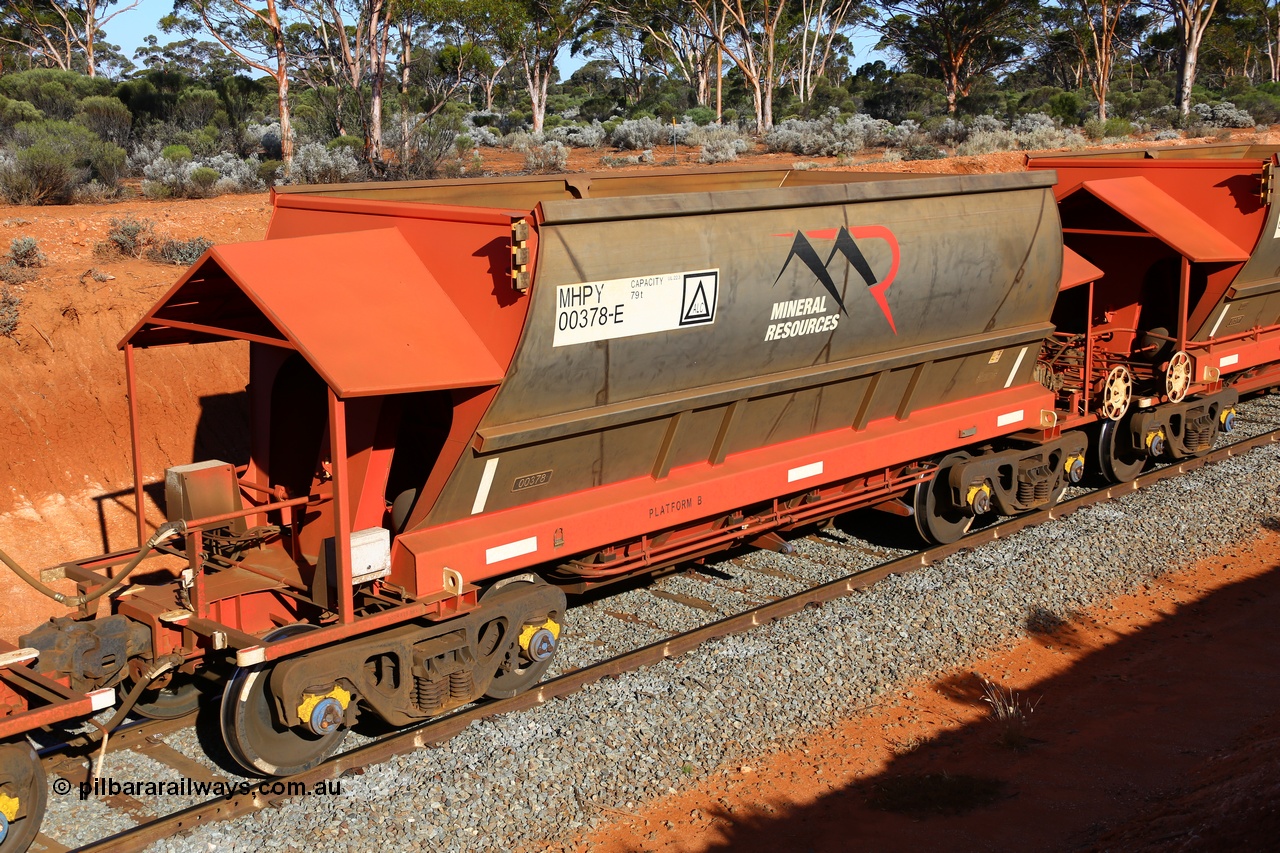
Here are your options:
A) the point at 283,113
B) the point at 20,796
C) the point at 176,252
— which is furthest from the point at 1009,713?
the point at 283,113

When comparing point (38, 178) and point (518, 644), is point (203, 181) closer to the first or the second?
point (38, 178)

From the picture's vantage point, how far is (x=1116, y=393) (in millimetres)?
11570

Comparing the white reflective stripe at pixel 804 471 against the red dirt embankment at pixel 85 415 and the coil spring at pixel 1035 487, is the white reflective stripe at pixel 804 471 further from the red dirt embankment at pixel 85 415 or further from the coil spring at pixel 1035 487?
the red dirt embankment at pixel 85 415

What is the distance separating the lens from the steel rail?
6.05 m

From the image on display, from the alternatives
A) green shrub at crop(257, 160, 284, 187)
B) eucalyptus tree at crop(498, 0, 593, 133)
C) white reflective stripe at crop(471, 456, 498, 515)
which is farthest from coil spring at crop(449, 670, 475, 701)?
eucalyptus tree at crop(498, 0, 593, 133)

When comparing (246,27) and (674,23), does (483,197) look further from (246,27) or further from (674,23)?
(674,23)

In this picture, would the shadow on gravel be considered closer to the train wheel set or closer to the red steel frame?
the train wheel set

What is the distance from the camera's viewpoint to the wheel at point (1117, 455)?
40.0ft

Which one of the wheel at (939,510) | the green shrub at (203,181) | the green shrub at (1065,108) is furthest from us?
the green shrub at (1065,108)

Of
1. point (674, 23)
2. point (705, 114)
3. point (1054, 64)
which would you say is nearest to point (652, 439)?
point (705, 114)

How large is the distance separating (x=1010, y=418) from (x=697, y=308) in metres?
4.51

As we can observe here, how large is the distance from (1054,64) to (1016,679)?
59084mm

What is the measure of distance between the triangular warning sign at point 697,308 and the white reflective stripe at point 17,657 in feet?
13.5

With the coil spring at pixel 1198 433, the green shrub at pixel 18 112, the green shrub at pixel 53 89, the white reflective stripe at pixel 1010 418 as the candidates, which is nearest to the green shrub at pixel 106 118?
the green shrub at pixel 53 89
